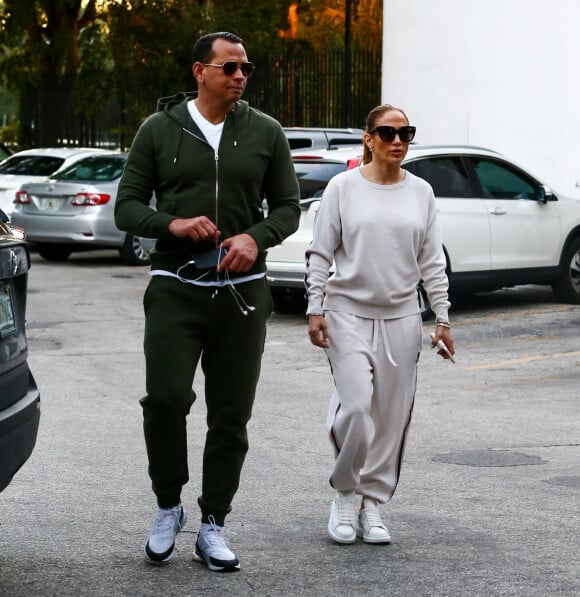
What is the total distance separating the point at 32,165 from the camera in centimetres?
2120

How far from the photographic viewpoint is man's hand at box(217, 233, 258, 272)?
5020 millimetres

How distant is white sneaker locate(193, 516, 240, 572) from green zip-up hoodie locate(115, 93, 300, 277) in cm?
97

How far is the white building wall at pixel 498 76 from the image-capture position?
705 inches

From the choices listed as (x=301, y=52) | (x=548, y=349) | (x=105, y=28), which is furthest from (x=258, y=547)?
(x=105, y=28)

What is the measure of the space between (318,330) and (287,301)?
27.6ft

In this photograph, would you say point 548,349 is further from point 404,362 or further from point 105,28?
point 105,28

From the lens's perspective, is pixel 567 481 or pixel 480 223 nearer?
pixel 567 481

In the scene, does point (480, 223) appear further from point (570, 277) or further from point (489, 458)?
point (489, 458)

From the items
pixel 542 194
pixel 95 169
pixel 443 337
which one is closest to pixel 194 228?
pixel 443 337

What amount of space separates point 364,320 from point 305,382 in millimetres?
4273

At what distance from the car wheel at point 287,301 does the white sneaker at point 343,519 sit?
792cm

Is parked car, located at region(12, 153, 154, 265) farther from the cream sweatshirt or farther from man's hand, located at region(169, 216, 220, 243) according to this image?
man's hand, located at region(169, 216, 220, 243)

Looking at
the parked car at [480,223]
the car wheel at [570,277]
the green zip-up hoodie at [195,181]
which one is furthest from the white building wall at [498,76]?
the green zip-up hoodie at [195,181]

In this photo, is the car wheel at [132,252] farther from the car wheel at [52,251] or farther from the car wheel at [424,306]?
the car wheel at [424,306]
